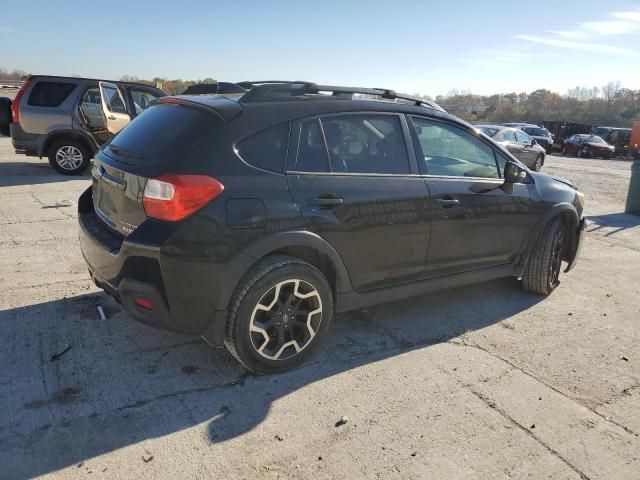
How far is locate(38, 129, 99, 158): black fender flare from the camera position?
387 inches

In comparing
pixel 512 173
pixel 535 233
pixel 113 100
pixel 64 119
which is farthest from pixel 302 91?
pixel 113 100

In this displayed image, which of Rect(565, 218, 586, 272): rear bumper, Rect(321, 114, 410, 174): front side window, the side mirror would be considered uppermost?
Rect(321, 114, 410, 174): front side window

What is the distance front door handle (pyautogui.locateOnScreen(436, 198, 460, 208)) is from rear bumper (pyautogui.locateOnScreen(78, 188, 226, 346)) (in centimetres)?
182

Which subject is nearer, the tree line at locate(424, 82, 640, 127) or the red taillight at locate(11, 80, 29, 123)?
the red taillight at locate(11, 80, 29, 123)

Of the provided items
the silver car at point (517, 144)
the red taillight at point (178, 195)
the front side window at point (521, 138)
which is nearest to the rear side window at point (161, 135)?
the red taillight at point (178, 195)

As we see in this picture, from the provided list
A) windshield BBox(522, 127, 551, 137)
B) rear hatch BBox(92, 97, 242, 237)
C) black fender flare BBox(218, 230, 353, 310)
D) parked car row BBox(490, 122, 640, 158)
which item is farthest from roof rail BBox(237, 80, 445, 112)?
windshield BBox(522, 127, 551, 137)

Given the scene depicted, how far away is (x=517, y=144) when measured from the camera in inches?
658

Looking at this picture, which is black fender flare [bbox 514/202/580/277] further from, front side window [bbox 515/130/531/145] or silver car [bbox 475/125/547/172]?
front side window [bbox 515/130/531/145]

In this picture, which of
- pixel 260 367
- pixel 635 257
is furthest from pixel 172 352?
pixel 635 257

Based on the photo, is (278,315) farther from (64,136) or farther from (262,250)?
(64,136)

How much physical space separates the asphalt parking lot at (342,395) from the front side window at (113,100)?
21.6 feet

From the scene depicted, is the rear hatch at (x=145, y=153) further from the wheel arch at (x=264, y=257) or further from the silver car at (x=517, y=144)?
the silver car at (x=517, y=144)

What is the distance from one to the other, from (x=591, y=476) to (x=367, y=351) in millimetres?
1543

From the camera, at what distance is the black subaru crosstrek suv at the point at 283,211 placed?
2.90 meters
